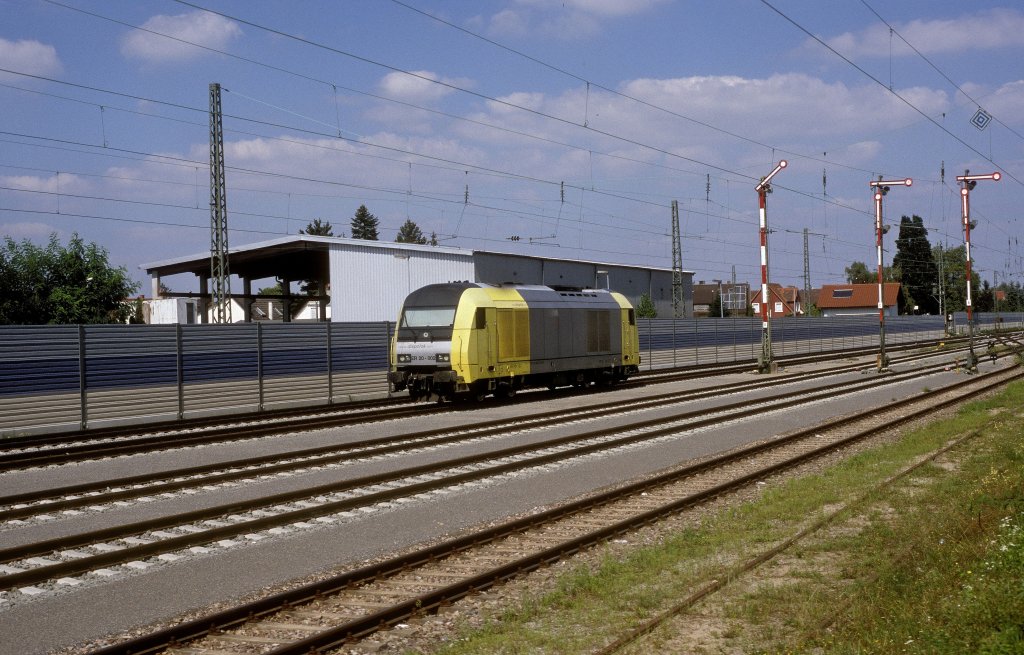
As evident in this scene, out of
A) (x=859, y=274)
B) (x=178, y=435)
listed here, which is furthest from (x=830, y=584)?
(x=859, y=274)

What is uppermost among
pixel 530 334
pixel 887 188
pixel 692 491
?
pixel 887 188

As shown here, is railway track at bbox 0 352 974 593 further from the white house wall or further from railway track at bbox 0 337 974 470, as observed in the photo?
the white house wall

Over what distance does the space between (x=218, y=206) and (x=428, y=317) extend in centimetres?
812

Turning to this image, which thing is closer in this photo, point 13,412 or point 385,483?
point 385,483

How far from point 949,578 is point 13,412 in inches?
735

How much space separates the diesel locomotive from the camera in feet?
78.2

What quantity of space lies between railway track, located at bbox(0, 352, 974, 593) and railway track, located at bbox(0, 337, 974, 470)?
338 cm

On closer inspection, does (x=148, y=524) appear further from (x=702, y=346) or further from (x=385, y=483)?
(x=702, y=346)

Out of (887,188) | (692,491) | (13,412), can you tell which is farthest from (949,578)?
A: (887,188)

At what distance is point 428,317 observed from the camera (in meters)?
24.5

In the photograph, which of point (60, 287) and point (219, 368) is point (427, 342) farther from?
point (60, 287)

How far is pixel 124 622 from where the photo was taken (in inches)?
288

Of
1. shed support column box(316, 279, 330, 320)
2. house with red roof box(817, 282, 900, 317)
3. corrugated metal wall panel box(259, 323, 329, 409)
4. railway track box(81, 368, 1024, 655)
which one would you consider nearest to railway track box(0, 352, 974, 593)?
railway track box(81, 368, 1024, 655)

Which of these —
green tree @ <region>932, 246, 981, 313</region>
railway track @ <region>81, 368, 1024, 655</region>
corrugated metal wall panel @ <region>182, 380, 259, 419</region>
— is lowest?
railway track @ <region>81, 368, 1024, 655</region>
